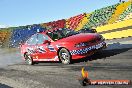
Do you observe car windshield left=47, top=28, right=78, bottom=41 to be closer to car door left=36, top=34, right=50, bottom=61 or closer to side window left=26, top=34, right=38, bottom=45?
car door left=36, top=34, right=50, bottom=61

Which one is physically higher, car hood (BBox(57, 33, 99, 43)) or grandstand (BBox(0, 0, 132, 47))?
grandstand (BBox(0, 0, 132, 47))

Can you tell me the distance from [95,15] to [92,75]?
40824mm

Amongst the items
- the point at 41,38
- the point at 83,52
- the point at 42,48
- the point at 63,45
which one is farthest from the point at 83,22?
the point at 83,52

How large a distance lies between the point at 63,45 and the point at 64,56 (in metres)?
0.48

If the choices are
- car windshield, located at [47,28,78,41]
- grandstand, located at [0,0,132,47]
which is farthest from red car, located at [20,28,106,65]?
grandstand, located at [0,0,132,47]

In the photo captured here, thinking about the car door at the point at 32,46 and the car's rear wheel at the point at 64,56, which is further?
the car door at the point at 32,46

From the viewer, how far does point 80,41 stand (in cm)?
1181

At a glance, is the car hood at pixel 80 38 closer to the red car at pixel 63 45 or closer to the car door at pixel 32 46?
the red car at pixel 63 45

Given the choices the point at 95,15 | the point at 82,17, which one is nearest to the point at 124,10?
the point at 95,15

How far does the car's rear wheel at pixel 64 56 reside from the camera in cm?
1213

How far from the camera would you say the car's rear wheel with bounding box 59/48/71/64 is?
39.8 feet

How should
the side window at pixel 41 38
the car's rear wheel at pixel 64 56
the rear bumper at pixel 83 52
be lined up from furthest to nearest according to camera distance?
1. the side window at pixel 41 38
2. the car's rear wheel at pixel 64 56
3. the rear bumper at pixel 83 52

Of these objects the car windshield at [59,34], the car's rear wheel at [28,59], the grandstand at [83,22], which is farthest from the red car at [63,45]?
the grandstand at [83,22]

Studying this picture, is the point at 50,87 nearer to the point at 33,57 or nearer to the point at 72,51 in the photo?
the point at 72,51
